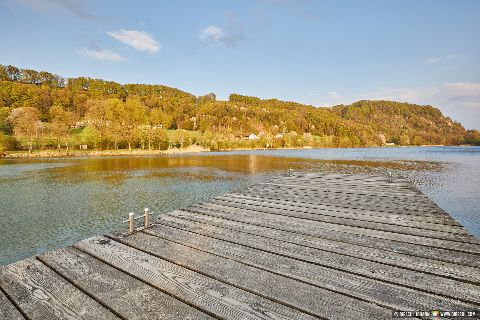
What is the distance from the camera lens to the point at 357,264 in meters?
4.45

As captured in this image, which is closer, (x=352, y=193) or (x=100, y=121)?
(x=352, y=193)

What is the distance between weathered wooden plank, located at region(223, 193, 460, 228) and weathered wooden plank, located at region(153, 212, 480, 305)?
3008mm

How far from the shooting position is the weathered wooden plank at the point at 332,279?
334 centimetres

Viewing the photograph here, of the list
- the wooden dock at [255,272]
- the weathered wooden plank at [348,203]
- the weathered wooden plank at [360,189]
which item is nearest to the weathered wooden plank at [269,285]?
the wooden dock at [255,272]

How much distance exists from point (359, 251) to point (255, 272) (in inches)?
89.5

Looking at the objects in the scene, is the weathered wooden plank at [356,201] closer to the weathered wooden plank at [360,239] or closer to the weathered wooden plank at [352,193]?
the weathered wooden plank at [352,193]

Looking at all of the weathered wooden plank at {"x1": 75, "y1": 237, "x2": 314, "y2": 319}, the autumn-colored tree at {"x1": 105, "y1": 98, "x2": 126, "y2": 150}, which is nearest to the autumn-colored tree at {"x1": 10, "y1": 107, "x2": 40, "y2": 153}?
the autumn-colored tree at {"x1": 105, "y1": 98, "x2": 126, "y2": 150}

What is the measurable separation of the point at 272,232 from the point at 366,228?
244 cm

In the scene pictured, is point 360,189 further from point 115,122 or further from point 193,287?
point 115,122

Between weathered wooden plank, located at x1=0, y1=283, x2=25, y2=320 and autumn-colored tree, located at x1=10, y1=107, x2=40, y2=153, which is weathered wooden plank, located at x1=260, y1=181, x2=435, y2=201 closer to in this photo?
weathered wooden plank, located at x1=0, y1=283, x2=25, y2=320

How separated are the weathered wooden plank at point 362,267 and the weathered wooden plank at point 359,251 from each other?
0.49ft

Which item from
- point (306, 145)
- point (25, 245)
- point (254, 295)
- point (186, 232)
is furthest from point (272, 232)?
point (306, 145)

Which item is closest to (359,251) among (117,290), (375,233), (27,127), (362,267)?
(362,267)

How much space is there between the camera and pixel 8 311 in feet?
10.8
